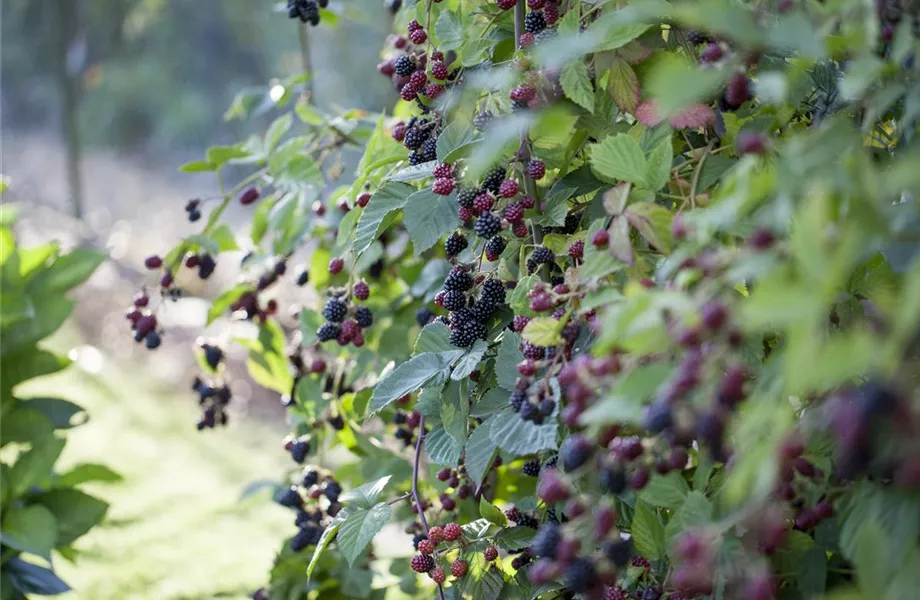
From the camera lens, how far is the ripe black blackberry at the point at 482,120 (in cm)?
84

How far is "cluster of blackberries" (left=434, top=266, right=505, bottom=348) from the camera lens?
2.77ft

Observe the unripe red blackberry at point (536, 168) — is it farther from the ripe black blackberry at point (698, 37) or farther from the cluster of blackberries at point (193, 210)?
the cluster of blackberries at point (193, 210)

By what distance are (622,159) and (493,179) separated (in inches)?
6.2

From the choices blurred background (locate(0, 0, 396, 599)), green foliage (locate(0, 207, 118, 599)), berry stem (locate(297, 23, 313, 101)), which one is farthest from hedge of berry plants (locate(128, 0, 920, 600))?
blurred background (locate(0, 0, 396, 599))

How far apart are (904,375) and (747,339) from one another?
0.24 m

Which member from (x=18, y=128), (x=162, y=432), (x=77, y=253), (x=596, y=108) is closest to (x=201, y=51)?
(x=18, y=128)

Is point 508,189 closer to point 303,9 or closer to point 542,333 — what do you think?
point 542,333

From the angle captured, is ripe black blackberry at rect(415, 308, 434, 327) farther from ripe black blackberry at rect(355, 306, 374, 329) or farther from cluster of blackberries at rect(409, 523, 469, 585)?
cluster of blackberries at rect(409, 523, 469, 585)

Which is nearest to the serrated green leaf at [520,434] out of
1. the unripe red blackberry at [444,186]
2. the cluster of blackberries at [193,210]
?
the unripe red blackberry at [444,186]

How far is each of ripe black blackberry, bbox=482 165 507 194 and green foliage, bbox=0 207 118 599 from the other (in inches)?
34.4

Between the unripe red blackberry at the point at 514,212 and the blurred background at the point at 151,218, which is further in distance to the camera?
the blurred background at the point at 151,218

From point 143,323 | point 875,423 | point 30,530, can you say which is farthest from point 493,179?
point 30,530

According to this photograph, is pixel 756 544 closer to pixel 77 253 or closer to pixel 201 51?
pixel 77 253

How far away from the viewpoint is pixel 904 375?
18.1 inches
